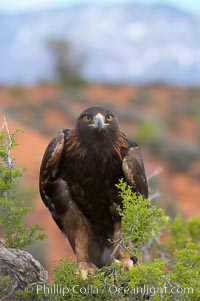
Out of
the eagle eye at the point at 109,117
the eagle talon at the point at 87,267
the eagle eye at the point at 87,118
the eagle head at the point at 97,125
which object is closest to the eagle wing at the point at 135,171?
the eagle head at the point at 97,125

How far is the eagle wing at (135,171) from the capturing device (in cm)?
675

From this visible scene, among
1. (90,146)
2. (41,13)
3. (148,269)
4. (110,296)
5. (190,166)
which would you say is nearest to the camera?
(148,269)

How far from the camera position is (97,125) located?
6609mm

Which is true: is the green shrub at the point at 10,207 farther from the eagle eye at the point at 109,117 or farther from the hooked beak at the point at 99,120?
the eagle eye at the point at 109,117

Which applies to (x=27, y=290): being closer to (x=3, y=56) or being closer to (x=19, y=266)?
(x=19, y=266)

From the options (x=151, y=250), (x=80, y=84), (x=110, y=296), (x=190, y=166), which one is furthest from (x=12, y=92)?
(x=110, y=296)

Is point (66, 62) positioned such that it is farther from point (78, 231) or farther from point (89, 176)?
point (89, 176)

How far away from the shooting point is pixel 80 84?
5253cm

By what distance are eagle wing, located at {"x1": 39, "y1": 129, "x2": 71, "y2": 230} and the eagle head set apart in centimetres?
26

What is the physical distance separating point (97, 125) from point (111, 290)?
1815 millimetres

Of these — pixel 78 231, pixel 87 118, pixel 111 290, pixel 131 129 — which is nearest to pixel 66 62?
pixel 131 129

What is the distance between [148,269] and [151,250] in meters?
3.66

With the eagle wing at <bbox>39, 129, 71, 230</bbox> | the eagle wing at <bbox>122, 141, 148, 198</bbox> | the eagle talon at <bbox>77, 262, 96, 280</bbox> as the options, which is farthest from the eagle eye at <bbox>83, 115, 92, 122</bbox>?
the eagle talon at <bbox>77, 262, 96, 280</bbox>

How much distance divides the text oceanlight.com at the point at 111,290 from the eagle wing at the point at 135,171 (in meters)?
1.46
